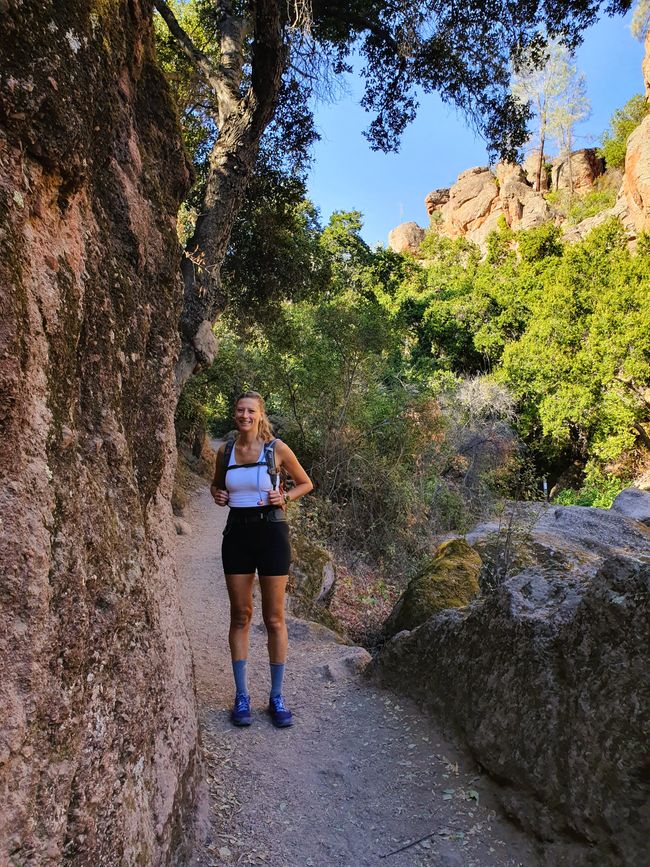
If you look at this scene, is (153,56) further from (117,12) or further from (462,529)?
(462,529)

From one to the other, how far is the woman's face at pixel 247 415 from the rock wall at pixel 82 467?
30.4 inches

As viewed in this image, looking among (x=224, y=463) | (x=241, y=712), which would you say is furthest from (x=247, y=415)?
(x=241, y=712)

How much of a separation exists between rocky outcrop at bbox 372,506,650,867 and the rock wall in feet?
4.81

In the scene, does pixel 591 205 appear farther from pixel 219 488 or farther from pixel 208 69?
pixel 219 488

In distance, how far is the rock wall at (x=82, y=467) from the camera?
136 cm

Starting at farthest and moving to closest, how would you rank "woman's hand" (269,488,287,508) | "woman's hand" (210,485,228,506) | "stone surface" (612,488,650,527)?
"stone surface" (612,488,650,527)
"woman's hand" (210,485,228,506)
"woman's hand" (269,488,287,508)

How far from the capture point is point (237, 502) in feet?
10.3

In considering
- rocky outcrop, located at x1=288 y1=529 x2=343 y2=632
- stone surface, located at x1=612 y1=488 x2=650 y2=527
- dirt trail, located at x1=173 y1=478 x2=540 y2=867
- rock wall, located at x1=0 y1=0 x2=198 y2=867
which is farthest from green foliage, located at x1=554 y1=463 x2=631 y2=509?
rock wall, located at x1=0 y1=0 x2=198 y2=867

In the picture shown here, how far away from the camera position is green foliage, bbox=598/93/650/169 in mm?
33750

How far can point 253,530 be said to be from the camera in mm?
3117

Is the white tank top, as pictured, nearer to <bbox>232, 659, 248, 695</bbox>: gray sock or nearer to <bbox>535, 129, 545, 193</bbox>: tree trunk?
<bbox>232, 659, 248, 695</bbox>: gray sock

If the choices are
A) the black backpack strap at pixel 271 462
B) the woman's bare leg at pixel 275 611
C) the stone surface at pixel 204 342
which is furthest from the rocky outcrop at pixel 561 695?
the stone surface at pixel 204 342

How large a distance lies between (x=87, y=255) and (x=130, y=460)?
76cm

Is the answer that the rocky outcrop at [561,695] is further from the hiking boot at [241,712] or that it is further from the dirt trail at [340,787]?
Answer: the hiking boot at [241,712]
